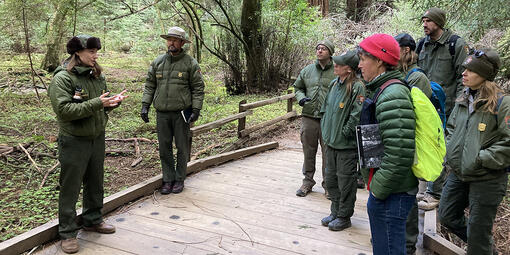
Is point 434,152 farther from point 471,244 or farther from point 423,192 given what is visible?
point 423,192

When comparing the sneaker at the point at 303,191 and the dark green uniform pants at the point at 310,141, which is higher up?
the dark green uniform pants at the point at 310,141

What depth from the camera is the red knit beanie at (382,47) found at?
2324mm

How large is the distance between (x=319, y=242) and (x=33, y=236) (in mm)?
2619

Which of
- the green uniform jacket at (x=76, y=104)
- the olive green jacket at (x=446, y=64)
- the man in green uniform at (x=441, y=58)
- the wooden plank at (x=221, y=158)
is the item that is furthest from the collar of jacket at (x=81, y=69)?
the olive green jacket at (x=446, y=64)

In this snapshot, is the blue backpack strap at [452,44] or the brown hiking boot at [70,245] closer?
the brown hiking boot at [70,245]

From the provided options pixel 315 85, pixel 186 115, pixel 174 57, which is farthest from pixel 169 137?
pixel 315 85

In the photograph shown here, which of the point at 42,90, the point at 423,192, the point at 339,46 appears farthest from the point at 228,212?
the point at 42,90

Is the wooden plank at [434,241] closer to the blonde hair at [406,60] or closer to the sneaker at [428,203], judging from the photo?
the sneaker at [428,203]

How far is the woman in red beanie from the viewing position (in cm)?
223

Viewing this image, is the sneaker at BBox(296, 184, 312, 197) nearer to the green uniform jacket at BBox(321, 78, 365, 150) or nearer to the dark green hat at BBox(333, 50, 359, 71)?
the green uniform jacket at BBox(321, 78, 365, 150)

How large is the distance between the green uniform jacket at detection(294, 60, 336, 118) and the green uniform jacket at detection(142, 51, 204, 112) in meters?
1.37

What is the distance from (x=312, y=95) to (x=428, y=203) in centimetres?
189

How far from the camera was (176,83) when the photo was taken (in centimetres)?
486

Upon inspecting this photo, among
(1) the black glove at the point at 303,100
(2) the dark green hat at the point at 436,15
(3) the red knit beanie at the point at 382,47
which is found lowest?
(1) the black glove at the point at 303,100
